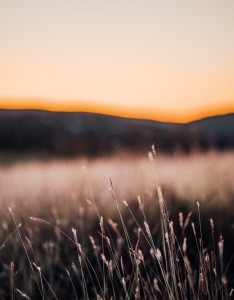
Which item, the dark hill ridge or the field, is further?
the dark hill ridge

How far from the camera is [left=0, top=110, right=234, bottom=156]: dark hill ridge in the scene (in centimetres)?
2222

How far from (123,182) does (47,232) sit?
1.77 meters

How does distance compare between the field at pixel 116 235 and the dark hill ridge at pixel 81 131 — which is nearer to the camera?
the field at pixel 116 235

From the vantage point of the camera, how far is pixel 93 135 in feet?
97.0

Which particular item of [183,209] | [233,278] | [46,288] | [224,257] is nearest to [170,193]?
[183,209]

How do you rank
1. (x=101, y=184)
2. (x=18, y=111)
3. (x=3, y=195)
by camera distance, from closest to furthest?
(x=3, y=195) < (x=101, y=184) < (x=18, y=111)

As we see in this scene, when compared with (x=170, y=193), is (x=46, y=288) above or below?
below

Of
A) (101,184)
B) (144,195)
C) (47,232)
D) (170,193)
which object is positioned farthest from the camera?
(101,184)

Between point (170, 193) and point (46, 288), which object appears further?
point (170, 193)

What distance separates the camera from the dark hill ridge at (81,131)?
72.9 feet

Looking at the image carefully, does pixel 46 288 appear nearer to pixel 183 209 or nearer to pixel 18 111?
pixel 183 209

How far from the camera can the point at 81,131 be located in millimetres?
29859

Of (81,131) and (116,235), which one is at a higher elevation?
(81,131)

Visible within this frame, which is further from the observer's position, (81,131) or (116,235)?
(81,131)
